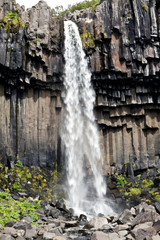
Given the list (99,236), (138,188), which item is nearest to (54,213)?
(99,236)

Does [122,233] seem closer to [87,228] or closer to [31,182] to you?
[87,228]

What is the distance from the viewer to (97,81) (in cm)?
1934

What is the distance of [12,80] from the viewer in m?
16.6

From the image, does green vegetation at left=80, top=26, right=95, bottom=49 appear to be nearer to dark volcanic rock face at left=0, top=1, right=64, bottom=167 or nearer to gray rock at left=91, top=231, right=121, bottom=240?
dark volcanic rock face at left=0, top=1, right=64, bottom=167

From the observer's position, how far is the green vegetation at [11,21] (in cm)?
1614

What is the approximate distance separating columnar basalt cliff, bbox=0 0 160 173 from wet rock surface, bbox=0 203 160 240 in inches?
235

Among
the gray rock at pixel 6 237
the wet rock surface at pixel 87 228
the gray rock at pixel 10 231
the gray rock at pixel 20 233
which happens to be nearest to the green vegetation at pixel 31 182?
the wet rock surface at pixel 87 228

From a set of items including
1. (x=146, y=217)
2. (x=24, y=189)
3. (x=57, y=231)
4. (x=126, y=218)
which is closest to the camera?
(x=57, y=231)

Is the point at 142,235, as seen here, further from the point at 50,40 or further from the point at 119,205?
the point at 50,40

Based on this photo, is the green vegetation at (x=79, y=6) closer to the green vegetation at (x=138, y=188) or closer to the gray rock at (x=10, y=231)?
the green vegetation at (x=138, y=188)

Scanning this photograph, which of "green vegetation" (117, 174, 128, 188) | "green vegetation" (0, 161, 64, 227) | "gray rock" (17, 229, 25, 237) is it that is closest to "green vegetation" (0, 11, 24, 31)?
"green vegetation" (0, 161, 64, 227)

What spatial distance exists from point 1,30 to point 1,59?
5.86 ft

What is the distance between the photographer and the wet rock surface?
9.68 metres

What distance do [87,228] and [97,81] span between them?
10650mm
